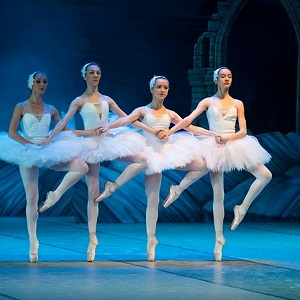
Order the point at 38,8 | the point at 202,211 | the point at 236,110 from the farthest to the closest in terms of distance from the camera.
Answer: the point at 38,8 < the point at 202,211 < the point at 236,110

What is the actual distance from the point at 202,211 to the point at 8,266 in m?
4.22

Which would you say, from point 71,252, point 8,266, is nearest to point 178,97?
point 71,252

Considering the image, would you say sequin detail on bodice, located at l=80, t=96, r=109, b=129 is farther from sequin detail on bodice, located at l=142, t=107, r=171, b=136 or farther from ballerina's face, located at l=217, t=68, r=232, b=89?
ballerina's face, located at l=217, t=68, r=232, b=89

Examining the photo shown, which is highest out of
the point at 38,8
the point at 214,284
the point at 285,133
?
the point at 38,8

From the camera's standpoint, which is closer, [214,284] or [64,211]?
[214,284]

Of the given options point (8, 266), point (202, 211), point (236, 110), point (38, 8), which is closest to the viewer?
point (8, 266)

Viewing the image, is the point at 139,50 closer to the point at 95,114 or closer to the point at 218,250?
the point at 95,114

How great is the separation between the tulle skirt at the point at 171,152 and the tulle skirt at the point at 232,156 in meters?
0.09

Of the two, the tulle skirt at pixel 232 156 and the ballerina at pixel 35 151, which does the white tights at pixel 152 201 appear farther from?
the ballerina at pixel 35 151

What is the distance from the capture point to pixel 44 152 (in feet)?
26.8

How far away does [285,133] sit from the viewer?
44.4 ft

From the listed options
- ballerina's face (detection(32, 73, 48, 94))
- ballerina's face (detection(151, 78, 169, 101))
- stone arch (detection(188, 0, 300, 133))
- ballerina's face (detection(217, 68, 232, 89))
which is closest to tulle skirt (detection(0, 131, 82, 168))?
ballerina's face (detection(32, 73, 48, 94))

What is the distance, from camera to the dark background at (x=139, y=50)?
12758 millimetres

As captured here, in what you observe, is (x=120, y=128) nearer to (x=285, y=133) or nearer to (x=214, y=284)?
(x=214, y=284)
